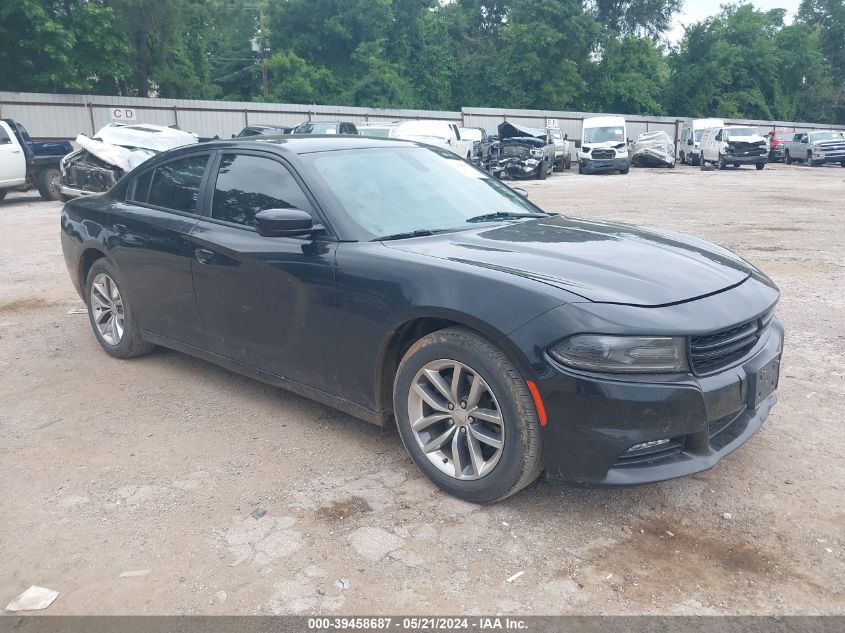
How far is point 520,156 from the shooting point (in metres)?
25.0

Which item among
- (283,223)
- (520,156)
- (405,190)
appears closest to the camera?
(283,223)

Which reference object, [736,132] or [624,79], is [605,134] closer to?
[736,132]

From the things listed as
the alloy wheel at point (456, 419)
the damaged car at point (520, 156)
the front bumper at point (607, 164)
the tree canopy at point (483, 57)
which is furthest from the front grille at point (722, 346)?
the tree canopy at point (483, 57)

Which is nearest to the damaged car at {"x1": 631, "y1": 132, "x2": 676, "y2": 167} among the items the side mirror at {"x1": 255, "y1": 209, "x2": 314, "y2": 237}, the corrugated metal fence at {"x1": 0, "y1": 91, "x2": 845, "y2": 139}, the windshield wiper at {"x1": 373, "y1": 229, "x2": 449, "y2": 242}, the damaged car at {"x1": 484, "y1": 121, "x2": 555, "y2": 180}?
the corrugated metal fence at {"x1": 0, "y1": 91, "x2": 845, "y2": 139}

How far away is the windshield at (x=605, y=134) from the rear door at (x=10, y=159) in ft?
68.5

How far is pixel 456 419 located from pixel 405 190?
146cm

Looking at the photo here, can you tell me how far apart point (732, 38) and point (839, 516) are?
60382mm

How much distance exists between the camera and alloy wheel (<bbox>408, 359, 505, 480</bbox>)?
319 cm

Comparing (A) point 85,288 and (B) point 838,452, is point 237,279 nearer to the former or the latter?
(A) point 85,288

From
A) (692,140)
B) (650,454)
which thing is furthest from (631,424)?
(692,140)

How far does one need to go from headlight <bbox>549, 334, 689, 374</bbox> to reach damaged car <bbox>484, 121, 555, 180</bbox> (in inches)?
879

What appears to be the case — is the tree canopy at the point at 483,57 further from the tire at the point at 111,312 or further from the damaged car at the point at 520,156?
the tire at the point at 111,312

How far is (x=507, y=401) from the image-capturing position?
305 cm

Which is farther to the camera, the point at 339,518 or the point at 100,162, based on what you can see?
the point at 100,162
